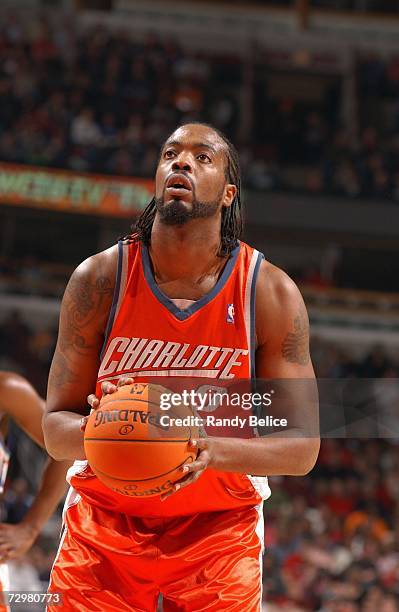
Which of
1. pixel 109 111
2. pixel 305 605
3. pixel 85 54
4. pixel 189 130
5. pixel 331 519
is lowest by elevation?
pixel 305 605

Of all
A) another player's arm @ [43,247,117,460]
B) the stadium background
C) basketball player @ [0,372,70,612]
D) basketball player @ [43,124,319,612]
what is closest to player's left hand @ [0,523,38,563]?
basketball player @ [0,372,70,612]

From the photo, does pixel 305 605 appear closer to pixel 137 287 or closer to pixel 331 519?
pixel 331 519

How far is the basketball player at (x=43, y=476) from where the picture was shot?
3.77 metres

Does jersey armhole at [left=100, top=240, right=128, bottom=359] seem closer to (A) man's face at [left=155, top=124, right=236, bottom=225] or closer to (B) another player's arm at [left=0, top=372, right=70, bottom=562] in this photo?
(A) man's face at [left=155, top=124, right=236, bottom=225]

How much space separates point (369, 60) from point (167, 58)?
427 cm

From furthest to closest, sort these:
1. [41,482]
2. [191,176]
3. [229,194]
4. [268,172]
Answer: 1. [268,172]
2. [41,482]
3. [229,194]
4. [191,176]

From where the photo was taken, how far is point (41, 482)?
12.7ft

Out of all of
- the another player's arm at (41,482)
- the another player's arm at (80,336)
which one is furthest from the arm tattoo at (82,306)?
the another player's arm at (41,482)

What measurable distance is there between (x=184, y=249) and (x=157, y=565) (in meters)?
1.10

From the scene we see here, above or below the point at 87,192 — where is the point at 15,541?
below

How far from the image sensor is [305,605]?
832 cm

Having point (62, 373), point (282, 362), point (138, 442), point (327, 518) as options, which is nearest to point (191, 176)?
point (282, 362)

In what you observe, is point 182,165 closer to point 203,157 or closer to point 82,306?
point 203,157

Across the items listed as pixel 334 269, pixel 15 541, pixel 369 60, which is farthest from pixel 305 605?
pixel 369 60
